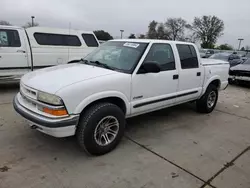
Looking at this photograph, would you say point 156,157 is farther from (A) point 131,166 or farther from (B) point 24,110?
(B) point 24,110

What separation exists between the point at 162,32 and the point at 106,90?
4927 cm

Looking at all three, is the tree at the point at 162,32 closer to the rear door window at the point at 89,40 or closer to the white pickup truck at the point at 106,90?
the rear door window at the point at 89,40

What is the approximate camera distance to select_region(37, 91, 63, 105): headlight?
8.93 feet

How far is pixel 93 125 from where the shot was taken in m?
3.00

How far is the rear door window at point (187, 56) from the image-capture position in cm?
445

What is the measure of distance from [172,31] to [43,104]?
166ft

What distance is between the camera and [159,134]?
411cm

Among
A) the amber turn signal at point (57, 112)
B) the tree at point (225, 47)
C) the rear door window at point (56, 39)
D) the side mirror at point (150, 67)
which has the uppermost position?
the tree at point (225, 47)

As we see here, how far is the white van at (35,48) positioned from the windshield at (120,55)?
11.9 feet

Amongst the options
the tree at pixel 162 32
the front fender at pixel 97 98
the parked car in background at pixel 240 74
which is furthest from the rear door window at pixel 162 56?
the tree at pixel 162 32

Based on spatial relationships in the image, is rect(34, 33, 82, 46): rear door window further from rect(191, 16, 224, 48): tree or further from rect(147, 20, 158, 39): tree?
rect(191, 16, 224, 48): tree

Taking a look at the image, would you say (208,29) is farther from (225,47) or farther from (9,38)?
(9,38)

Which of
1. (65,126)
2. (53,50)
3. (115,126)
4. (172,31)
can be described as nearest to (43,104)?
(65,126)

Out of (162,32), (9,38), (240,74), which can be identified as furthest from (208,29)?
(9,38)
